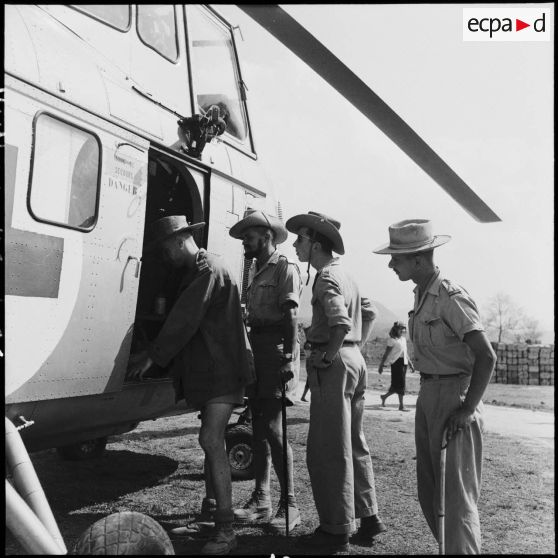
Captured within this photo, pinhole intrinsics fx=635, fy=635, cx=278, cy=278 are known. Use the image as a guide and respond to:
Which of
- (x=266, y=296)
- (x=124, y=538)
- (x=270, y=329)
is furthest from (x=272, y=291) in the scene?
(x=124, y=538)

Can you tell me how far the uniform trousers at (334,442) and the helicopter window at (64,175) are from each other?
1858 millimetres

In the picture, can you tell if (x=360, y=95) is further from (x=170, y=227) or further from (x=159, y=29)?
(x=159, y=29)

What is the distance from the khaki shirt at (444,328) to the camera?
3379 millimetres

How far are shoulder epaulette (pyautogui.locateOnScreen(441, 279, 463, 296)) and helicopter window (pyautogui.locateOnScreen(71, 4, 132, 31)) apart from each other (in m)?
3.12

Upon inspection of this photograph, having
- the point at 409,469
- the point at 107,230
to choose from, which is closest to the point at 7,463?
the point at 107,230

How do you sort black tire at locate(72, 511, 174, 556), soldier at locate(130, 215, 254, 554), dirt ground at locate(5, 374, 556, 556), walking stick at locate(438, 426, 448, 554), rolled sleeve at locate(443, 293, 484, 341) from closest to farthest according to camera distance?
black tire at locate(72, 511, 174, 556) → walking stick at locate(438, 426, 448, 554) → rolled sleeve at locate(443, 293, 484, 341) → soldier at locate(130, 215, 254, 554) → dirt ground at locate(5, 374, 556, 556)

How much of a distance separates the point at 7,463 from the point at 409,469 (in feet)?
16.4

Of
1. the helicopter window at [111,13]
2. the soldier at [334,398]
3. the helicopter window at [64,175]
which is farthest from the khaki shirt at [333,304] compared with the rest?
the helicopter window at [111,13]

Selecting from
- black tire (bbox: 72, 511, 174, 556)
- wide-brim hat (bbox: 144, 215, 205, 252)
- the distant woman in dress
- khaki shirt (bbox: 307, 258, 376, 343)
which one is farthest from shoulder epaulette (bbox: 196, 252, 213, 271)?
the distant woman in dress

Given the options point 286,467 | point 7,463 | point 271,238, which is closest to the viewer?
point 7,463

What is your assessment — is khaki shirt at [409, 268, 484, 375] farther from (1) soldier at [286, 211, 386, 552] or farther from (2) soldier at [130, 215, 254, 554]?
(2) soldier at [130, 215, 254, 554]

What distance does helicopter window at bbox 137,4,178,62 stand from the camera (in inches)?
201

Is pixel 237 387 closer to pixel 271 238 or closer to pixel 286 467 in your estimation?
pixel 286 467

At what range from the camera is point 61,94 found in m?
3.89
